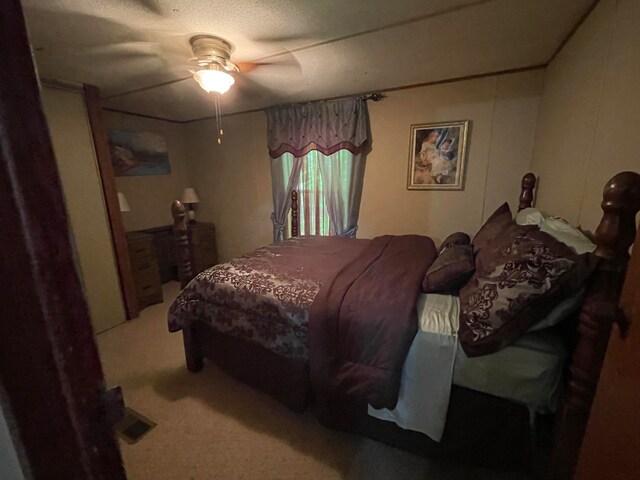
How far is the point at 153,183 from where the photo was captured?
143 inches

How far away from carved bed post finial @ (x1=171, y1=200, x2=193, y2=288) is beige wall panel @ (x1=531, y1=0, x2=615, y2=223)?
2444 millimetres

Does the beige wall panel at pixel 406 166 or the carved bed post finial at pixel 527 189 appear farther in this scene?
the beige wall panel at pixel 406 166

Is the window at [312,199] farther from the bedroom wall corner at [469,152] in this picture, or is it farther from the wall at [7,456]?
the wall at [7,456]

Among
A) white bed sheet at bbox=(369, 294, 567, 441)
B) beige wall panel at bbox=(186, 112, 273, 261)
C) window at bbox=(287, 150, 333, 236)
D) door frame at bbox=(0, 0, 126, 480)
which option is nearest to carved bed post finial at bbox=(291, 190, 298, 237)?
window at bbox=(287, 150, 333, 236)

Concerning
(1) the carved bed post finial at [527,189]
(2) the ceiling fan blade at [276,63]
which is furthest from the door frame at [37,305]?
(1) the carved bed post finial at [527,189]

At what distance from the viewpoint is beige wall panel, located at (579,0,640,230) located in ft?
3.47

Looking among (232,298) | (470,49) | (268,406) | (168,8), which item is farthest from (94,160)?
(470,49)

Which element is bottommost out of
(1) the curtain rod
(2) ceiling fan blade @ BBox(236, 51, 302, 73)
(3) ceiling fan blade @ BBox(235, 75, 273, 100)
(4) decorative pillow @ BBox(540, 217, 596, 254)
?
(4) decorative pillow @ BBox(540, 217, 596, 254)

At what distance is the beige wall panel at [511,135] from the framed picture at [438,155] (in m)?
0.25

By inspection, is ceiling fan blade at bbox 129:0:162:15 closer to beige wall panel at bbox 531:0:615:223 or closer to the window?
the window

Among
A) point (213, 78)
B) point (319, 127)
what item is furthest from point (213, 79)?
point (319, 127)

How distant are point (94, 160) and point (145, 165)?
1.21 metres

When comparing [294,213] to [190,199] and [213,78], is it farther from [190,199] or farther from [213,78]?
[213,78]

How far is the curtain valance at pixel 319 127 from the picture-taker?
283 cm
